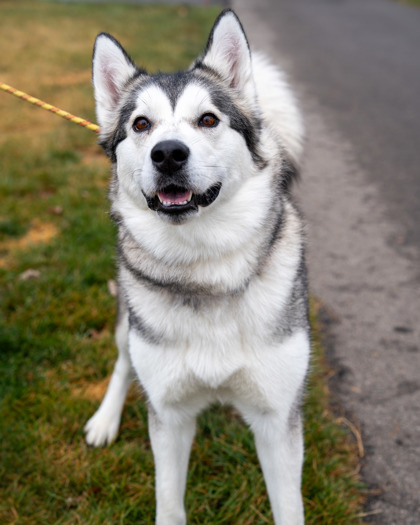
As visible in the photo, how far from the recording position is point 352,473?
2.59 meters

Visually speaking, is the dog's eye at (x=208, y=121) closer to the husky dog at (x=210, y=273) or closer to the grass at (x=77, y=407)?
the husky dog at (x=210, y=273)

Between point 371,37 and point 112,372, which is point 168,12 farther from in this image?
point 112,372

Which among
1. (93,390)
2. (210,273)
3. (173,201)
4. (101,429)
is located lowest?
(93,390)

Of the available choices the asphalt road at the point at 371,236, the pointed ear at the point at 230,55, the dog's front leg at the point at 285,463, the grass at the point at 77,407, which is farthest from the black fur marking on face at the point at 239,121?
the asphalt road at the point at 371,236

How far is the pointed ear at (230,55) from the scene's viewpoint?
7.53 feet

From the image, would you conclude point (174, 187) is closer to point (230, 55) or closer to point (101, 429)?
point (230, 55)

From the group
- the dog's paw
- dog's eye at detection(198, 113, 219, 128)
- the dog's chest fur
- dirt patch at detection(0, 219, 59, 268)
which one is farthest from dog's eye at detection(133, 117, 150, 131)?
dirt patch at detection(0, 219, 59, 268)

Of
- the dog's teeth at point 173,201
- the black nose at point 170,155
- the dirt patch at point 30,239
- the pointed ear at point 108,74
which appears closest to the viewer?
the black nose at point 170,155

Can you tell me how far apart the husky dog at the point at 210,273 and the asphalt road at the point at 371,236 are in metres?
0.82

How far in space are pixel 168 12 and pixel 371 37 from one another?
744 cm

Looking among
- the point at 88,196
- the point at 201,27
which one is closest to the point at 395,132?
the point at 88,196

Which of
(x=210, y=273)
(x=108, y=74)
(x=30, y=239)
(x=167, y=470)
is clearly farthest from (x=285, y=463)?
(x=30, y=239)

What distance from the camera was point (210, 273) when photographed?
2188 millimetres

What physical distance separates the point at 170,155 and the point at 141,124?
15.8 inches
